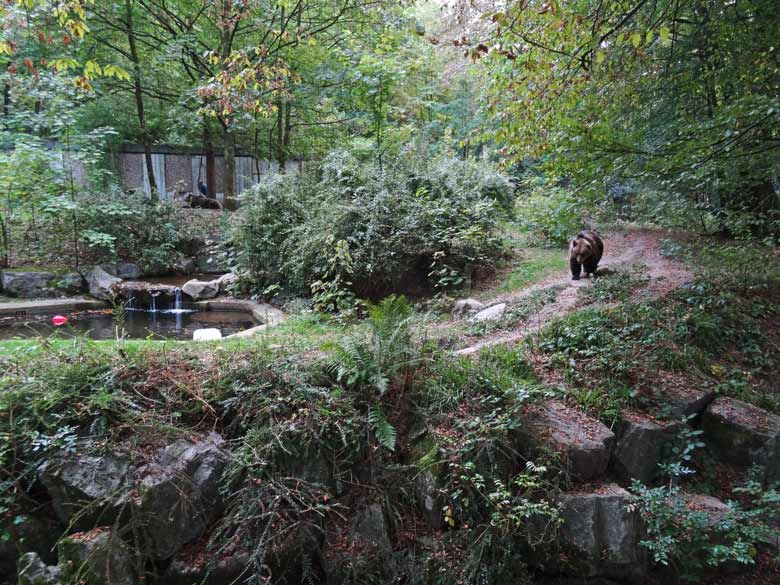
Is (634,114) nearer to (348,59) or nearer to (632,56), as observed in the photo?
(632,56)

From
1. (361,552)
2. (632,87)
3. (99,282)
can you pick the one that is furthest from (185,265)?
(361,552)

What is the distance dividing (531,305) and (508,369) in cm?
259

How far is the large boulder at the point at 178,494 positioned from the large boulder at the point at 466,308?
16.6ft

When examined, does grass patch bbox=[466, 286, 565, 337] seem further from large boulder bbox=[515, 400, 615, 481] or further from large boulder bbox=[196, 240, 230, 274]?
large boulder bbox=[196, 240, 230, 274]

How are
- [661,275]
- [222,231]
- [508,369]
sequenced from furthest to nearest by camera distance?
[222,231] → [661,275] → [508,369]

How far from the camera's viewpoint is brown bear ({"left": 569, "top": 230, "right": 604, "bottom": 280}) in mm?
8492

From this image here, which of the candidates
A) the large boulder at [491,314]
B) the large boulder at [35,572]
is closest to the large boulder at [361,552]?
the large boulder at [35,572]

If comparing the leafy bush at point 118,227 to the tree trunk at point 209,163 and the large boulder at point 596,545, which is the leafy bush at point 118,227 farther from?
the large boulder at point 596,545

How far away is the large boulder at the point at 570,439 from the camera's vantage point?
4.13m

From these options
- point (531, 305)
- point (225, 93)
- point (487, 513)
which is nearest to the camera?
point (487, 513)

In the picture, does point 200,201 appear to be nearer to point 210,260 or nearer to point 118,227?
point 210,260

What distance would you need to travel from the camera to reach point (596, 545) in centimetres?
377

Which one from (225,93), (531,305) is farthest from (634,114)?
(225,93)

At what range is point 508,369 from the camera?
5008 mm
